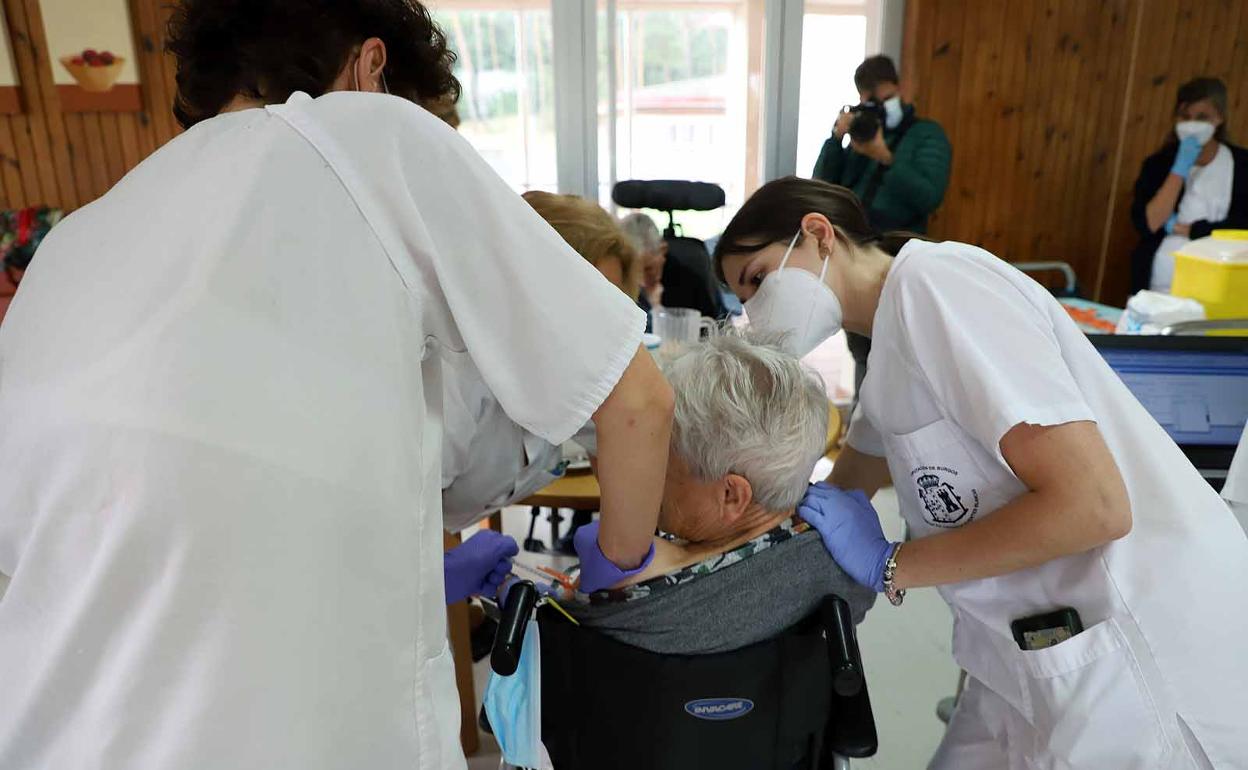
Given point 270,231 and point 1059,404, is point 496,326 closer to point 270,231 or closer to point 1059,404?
point 270,231

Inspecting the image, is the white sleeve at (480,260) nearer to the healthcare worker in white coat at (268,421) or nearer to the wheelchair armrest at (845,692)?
the healthcare worker in white coat at (268,421)

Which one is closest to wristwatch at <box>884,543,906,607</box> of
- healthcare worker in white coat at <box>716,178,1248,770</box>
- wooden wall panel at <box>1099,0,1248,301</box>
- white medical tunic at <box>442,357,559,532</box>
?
healthcare worker in white coat at <box>716,178,1248,770</box>

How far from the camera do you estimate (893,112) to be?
11.9ft

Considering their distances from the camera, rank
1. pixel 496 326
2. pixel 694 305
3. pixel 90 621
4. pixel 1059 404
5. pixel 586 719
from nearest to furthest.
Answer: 1. pixel 90 621
2. pixel 496 326
3. pixel 1059 404
4. pixel 586 719
5. pixel 694 305

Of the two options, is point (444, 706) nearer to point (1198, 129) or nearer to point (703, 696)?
point (703, 696)

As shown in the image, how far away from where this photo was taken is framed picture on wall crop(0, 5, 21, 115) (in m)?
3.55

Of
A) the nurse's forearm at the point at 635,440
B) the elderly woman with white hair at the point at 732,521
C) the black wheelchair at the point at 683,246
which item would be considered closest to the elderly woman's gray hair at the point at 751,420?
the elderly woman with white hair at the point at 732,521

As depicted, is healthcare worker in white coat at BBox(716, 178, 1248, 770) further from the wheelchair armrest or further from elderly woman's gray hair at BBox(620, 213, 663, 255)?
elderly woman's gray hair at BBox(620, 213, 663, 255)

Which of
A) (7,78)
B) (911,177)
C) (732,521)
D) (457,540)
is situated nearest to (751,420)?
(732,521)

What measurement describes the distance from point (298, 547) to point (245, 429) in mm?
96

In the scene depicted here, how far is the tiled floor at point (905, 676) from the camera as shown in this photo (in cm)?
193

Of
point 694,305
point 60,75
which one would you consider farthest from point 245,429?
point 60,75

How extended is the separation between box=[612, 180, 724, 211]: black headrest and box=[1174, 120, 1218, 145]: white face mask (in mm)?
2440

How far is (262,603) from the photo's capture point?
0.63 meters
